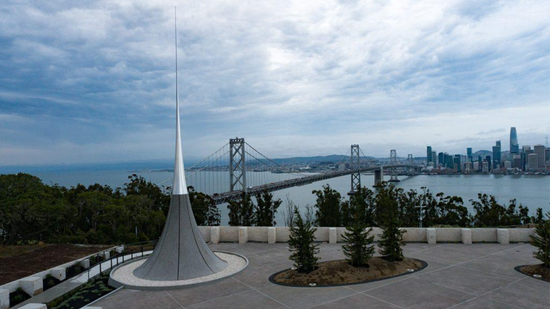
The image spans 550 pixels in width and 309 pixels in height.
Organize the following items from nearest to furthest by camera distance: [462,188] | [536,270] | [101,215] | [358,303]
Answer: [358,303] < [536,270] < [101,215] < [462,188]

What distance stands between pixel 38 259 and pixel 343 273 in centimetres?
885

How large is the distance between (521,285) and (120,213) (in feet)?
56.5

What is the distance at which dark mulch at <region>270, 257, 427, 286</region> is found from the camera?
848 cm

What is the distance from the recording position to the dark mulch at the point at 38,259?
374 inches

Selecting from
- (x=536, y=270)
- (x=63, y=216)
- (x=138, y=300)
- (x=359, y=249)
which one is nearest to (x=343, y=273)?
(x=359, y=249)

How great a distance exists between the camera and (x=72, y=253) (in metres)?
11.8

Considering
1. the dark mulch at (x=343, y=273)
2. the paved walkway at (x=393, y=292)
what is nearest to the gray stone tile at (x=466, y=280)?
the paved walkway at (x=393, y=292)

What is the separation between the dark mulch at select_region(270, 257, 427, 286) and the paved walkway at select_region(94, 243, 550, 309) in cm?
26

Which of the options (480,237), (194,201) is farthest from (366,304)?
(194,201)

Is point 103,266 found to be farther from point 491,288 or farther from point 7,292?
point 491,288

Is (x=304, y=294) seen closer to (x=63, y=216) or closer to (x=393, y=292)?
(x=393, y=292)

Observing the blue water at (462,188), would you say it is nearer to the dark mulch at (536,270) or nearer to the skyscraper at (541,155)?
the skyscraper at (541,155)

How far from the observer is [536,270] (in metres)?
8.58

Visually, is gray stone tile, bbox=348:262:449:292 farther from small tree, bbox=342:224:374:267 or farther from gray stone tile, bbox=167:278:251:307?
gray stone tile, bbox=167:278:251:307
